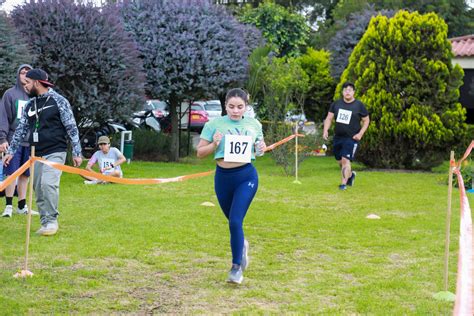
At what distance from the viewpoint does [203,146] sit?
7.27 meters

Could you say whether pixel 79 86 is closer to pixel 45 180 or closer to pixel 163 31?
pixel 163 31

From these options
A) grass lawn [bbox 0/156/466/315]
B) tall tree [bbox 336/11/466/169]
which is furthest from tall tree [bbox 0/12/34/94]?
tall tree [bbox 336/11/466/169]

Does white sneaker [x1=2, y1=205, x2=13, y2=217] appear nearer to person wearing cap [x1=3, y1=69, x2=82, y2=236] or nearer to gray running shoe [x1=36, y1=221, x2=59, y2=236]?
gray running shoe [x1=36, y1=221, x2=59, y2=236]

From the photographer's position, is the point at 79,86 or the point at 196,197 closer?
the point at 196,197

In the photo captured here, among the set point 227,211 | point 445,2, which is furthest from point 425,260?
point 445,2

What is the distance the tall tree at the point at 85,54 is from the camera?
16.7 m

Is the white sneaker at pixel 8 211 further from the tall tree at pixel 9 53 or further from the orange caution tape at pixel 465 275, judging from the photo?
the orange caution tape at pixel 465 275

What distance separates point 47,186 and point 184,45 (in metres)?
11.1

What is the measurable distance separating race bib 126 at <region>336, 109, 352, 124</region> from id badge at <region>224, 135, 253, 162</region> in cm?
748

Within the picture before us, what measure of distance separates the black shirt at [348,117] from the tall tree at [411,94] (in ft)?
13.1

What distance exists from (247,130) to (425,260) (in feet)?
7.70

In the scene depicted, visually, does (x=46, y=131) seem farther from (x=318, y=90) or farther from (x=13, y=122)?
(x=318, y=90)

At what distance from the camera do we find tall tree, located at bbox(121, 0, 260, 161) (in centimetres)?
1947

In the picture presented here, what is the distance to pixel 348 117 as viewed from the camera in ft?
47.0
